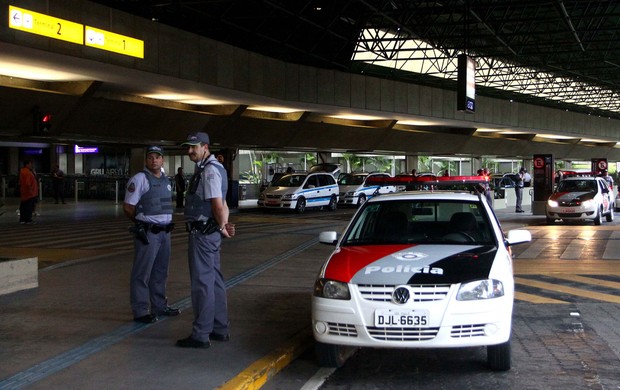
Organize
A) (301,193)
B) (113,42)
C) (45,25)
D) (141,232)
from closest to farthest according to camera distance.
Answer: (141,232) < (45,25) < (113,42) < (301,193)

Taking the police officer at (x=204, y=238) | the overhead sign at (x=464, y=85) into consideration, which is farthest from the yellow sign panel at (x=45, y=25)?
the police officer at (x=204, y=238)

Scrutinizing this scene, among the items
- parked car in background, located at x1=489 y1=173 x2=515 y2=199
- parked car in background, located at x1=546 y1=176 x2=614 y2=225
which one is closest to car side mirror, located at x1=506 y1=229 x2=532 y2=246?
parked car in background, located at x1=546 y1=176 x2=614 y2=225

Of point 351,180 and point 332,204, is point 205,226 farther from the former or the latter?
point 351,180

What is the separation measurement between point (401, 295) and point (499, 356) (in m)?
1.08

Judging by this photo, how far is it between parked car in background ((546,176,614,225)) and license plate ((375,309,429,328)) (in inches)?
747

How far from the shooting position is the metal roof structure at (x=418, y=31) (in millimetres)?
30250

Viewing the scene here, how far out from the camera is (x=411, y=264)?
625cm

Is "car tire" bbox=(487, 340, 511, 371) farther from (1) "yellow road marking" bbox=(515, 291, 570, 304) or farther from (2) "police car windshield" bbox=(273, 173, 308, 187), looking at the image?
(2) "police car windshield" bbox=(273, 173, 308, 187)

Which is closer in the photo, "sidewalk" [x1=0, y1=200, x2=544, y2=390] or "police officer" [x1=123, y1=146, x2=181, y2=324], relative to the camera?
"sidewalk" [x1=0, y1=200, x2=544, y2=390]

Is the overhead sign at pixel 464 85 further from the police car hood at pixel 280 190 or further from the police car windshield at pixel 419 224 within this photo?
the police car windshield at pixel 419 224

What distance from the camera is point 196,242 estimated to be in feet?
21.8

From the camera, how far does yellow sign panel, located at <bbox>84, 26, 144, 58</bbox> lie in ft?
64.8

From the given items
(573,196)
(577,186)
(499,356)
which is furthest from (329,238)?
(577,186)

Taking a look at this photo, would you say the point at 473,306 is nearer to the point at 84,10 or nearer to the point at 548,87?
the point at 84,10
